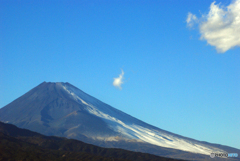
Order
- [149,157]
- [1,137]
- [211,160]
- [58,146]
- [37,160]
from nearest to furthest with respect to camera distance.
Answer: [37,160] → [1,137] → [149,157] → [58,146] → [211,160]

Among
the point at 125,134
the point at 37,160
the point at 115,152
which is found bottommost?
the point at 37,160

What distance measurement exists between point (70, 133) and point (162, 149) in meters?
55.6

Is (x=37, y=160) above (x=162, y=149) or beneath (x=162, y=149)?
beneath

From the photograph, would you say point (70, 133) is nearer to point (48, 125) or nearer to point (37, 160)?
point (48, 125)

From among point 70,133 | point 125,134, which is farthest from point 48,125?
point 125,134

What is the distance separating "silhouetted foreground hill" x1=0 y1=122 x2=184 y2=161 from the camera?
61719 mm

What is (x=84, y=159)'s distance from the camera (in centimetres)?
6656

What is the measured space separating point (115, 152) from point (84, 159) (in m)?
23.6

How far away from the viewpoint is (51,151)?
73.2 metres

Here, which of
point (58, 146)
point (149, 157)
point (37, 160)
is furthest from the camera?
point (58, 146)

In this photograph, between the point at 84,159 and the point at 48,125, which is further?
the point at 48,125

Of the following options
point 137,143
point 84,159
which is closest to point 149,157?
point 84,159

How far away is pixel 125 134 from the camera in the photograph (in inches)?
7648

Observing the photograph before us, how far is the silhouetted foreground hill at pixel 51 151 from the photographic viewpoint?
202ft
